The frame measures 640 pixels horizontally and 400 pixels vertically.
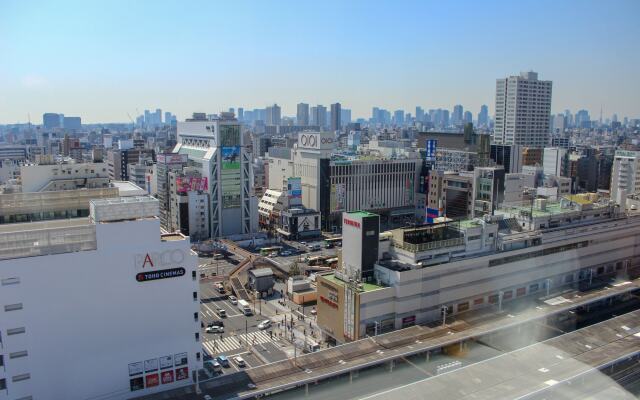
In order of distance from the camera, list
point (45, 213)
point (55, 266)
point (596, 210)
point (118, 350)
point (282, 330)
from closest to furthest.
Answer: point (55, 266) → point (118, 350) → point (45, 213) → point (282, 330) → point (596, 210)

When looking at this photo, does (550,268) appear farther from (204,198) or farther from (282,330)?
(204,198)

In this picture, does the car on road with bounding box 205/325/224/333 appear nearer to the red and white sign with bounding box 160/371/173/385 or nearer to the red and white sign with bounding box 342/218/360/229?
the red and white sign with bounding box 160/371/173/385

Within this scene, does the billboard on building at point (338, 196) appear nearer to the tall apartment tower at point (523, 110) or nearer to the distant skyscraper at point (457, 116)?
the tall apartment tower at point (523, 110)

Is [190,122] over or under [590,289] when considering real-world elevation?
over

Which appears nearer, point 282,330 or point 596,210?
point 282,330

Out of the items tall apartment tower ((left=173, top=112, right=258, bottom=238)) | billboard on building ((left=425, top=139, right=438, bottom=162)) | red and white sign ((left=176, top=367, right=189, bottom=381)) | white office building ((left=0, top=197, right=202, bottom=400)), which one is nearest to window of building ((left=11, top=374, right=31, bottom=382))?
white office building ((left=0, top=197, right=202, bottom=400))

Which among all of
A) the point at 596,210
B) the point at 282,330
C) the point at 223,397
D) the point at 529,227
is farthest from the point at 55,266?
the point at 596,210

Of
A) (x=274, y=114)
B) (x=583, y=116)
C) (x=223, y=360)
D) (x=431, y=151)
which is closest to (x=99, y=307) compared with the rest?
(x=223, y=360)
